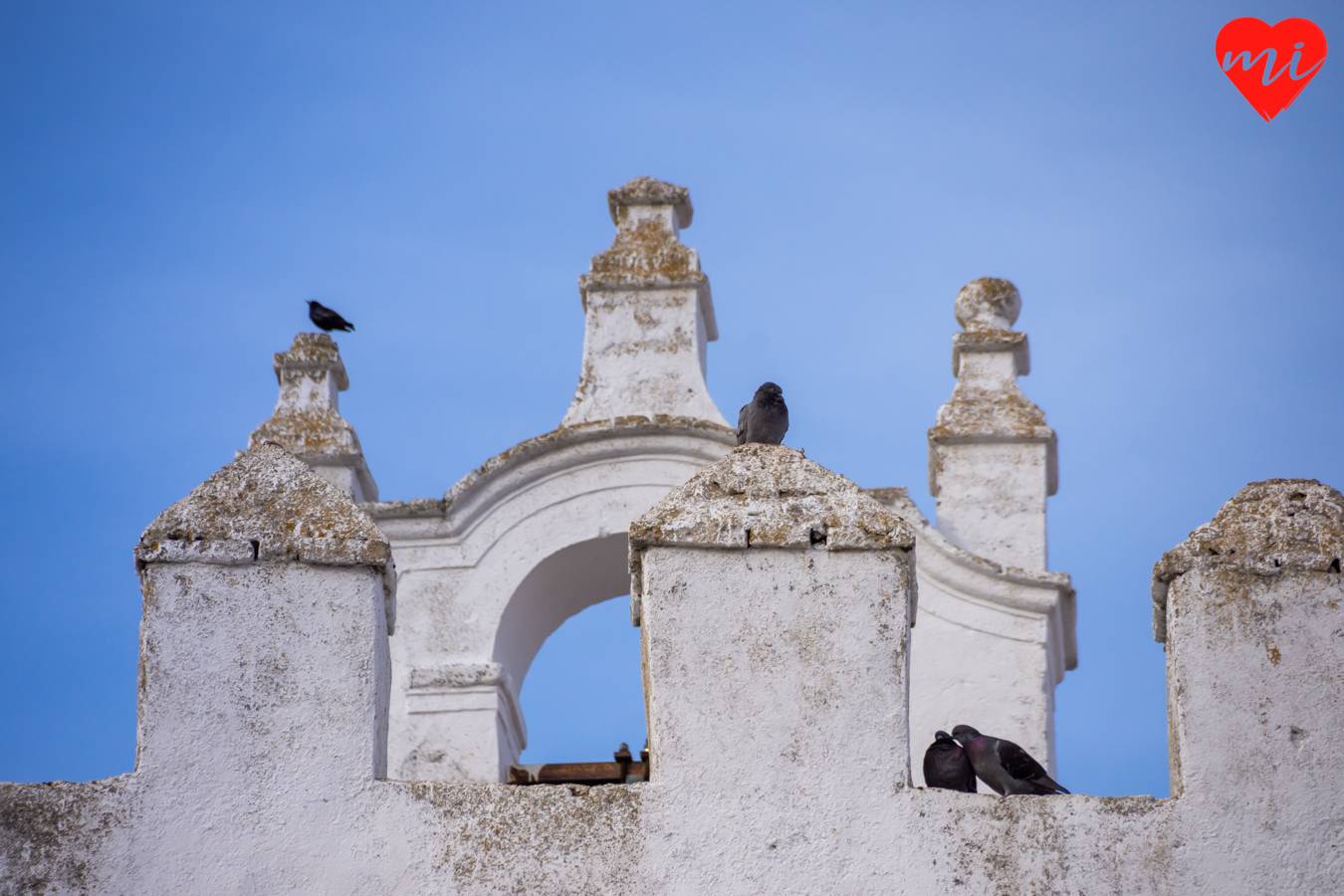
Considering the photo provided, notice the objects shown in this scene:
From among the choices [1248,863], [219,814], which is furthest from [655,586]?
[1248,863]

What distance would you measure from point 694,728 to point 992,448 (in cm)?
621

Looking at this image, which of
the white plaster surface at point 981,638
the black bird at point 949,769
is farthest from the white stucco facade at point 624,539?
the black bird at point 949,769

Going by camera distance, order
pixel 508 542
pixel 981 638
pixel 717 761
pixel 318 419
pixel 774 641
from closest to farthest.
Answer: pixel 717 761
pixel 774 641
pixel 981 638
pixel 508 542
pixel 318 419

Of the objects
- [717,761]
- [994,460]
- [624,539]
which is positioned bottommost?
[717,761]

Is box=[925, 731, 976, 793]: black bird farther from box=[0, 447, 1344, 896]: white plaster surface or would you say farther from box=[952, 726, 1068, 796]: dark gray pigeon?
box=[0, 447, 1344, 896]: white plaster surface

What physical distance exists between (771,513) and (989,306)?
644 centimetres

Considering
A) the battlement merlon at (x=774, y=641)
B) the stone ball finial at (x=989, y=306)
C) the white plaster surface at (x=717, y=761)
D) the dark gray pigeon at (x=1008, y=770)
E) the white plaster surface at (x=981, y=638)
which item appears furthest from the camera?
the stone ball finial at (x=989, y=306)

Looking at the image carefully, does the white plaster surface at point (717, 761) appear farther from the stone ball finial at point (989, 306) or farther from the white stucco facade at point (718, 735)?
the stone ball finial at point (989, 306)

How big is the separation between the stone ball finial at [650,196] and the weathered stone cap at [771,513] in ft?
20.0

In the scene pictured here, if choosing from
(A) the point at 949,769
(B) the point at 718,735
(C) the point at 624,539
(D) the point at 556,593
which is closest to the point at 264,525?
(B) the point at 718,735

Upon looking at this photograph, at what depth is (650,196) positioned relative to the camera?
1204 cm

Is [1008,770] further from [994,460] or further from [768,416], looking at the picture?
[994,460]

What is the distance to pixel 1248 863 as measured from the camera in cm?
561

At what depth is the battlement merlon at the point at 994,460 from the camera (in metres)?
11.4
